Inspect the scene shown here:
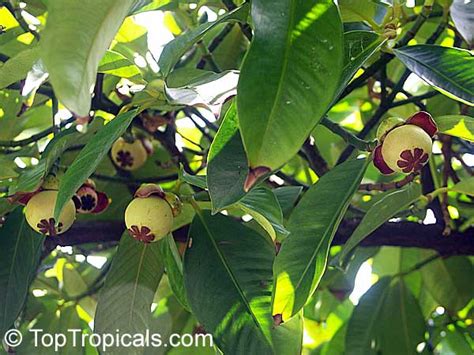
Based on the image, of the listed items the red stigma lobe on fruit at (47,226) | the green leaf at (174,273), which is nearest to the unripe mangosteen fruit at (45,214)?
the red stigma lobe on fruit at (47,226)

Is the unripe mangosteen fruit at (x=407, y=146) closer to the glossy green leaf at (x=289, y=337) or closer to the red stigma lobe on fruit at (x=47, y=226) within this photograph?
the glossy green leaf at (x=289, y=337)

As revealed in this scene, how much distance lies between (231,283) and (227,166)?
212 millimetres

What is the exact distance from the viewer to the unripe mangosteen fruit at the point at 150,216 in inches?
30.5

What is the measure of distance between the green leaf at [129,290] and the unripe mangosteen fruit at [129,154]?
293mm

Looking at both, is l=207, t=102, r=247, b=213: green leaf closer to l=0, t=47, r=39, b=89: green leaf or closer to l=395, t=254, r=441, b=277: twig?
l=0, t=47, r=39, b=89: green leaf

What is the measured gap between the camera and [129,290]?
894mm

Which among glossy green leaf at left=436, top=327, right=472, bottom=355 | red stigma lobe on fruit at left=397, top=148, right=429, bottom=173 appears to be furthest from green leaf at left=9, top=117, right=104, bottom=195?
glossy green leaf at left=436, top=327, right=472, bottom=355

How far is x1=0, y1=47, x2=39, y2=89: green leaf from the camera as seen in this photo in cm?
74

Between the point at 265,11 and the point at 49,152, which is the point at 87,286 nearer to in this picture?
the point at 49,152

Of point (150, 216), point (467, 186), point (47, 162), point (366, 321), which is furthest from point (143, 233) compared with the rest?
point (366, 321)

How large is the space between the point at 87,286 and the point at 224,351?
530 mm

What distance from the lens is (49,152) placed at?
30.0 inches

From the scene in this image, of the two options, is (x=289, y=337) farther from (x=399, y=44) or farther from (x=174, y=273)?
(x=399, y=44)

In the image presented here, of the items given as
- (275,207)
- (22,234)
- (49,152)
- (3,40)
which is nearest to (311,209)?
(275,207)
